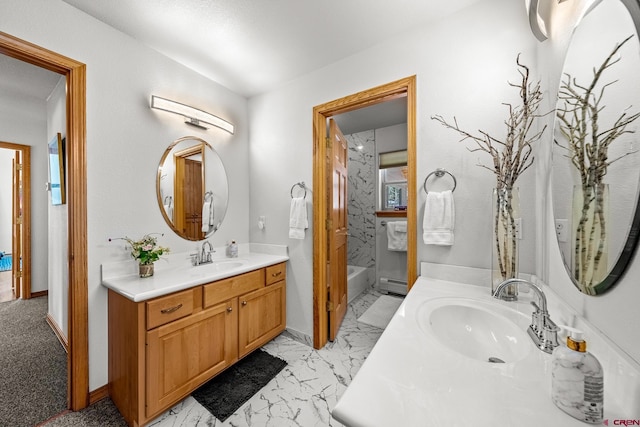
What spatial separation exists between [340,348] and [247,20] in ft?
8.72

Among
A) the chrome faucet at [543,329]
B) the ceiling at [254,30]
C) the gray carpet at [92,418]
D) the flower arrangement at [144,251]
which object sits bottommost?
the gray carpet at [92,418]

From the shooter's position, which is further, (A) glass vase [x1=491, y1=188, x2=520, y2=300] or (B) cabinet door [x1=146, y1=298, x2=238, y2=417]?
(B) cabinet door [x1=146, y1=298, x2=238, y2=417]

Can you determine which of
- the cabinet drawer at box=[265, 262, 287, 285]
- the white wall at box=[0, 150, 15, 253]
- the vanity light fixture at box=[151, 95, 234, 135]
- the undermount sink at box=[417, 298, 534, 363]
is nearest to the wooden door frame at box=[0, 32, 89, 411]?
the vanity light fixture at box=[151, 95, 234, 135]

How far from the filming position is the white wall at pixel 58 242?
203cm

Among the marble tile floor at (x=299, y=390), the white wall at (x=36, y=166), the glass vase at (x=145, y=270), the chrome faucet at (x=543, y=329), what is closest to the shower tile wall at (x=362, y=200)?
the marble tile floor at (x=299, y=390)

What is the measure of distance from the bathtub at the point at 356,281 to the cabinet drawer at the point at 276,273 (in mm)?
1179

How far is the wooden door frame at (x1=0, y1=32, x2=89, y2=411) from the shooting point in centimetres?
151

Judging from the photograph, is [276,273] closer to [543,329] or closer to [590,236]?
[543,329]

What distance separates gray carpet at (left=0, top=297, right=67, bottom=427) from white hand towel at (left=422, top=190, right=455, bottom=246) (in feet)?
8.37

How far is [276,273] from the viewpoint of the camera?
7.36 ft

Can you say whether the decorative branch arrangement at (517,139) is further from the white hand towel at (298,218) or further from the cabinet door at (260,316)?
the cabinet door at (260,316)

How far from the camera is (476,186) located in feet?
4.83

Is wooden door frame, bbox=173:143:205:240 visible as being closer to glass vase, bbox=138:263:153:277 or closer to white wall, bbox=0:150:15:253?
glass vase, bbox=138:263:153:277

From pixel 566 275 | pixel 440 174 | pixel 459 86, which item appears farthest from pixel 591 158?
pixel 459 86
